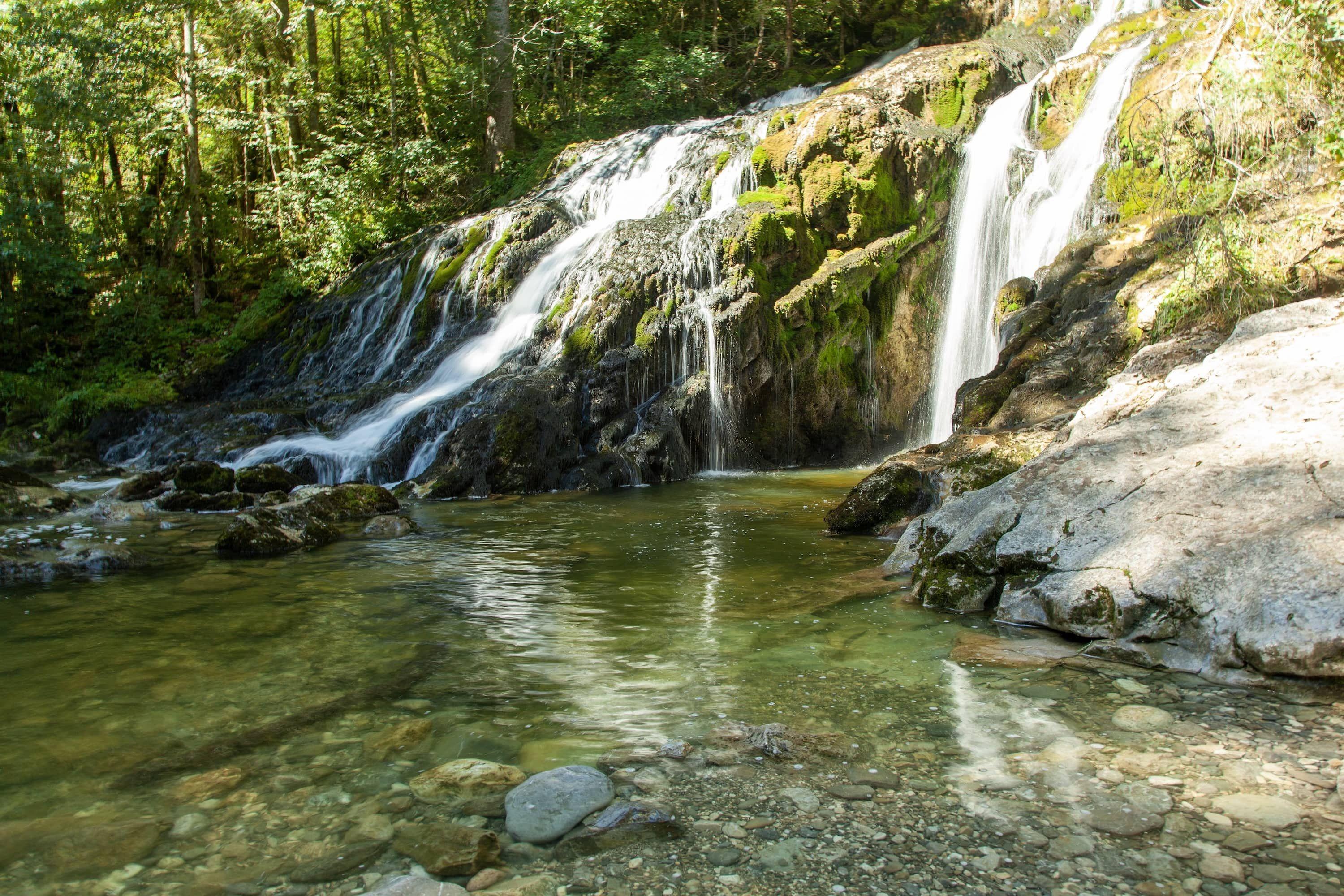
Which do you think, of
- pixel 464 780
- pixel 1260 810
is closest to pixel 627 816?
pixel 464 780

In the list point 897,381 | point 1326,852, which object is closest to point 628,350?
point 897,381

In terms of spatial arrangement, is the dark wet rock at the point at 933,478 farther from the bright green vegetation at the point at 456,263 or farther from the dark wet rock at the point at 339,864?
the bright green vegetation at the point at 456,263

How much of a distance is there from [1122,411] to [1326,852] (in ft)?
15.2

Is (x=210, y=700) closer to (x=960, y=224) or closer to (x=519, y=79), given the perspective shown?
(x=960, y=224)

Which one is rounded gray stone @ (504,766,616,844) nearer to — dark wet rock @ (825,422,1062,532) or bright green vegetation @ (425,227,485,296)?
dark wet rock @ (825,422,1062,532)

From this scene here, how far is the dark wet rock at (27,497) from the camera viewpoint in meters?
10.1

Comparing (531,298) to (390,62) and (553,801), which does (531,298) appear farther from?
(553,801)

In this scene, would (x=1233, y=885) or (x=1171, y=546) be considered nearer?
(x=1233, y=885)

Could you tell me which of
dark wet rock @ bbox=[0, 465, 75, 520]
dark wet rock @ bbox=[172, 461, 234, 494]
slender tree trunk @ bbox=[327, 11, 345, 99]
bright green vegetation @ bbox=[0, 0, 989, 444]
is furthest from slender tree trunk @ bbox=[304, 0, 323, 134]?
dark wet rock @ bbox=[0, 465, 75, 520]

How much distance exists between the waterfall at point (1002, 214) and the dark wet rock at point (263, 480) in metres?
9.86

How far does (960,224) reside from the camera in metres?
15.4

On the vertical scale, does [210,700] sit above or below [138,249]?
below

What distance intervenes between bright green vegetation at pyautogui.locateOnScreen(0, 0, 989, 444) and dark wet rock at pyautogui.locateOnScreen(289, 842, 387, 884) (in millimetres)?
14960

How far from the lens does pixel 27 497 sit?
10.6 meters
